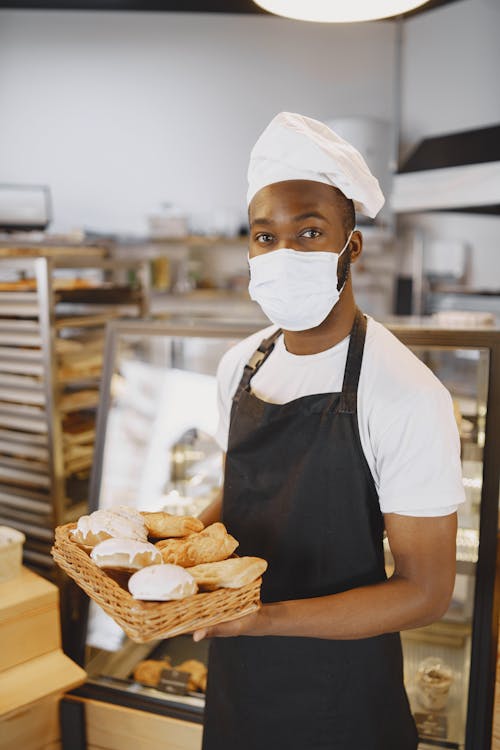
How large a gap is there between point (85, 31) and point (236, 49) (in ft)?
4.43

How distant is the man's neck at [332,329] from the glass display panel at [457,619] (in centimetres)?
58

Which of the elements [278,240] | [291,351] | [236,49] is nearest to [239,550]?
[291,351]

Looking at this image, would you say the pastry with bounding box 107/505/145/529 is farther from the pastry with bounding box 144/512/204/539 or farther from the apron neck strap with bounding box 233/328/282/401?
the apron neck strap with bounding box 233/328/282/401

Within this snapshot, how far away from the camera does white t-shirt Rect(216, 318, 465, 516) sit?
114 cm

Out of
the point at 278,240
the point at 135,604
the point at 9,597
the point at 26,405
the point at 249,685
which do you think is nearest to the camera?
the point at 135,604

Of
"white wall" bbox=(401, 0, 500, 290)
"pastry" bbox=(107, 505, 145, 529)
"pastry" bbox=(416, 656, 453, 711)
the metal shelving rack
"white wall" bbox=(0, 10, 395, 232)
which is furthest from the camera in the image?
"white wall" bbox=(0, 10, 395, 232)

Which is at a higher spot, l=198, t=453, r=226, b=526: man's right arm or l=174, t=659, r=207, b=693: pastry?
l=198, t=453, r=226, b=526: man's right arm

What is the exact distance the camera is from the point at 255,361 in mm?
1515

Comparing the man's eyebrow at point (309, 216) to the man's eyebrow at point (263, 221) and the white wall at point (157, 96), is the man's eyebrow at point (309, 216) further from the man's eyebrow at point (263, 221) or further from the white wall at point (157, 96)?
the white wall at point (157, 96)

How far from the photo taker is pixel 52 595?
1.83 meters

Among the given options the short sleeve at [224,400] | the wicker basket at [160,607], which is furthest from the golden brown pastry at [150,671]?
the wicker basket at [160,607]

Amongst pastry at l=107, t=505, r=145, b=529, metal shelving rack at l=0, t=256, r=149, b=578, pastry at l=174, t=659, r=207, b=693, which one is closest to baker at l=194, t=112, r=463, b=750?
pastry at l=107, t=505, r=145, b=529

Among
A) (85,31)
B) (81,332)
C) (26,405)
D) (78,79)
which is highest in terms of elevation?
(85,31)

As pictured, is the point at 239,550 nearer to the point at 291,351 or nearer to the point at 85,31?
the point at 291,351
